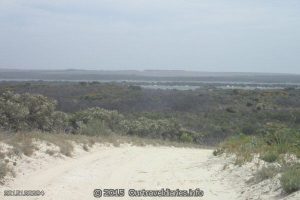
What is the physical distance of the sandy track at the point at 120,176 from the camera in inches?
480

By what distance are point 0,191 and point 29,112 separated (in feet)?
53.8

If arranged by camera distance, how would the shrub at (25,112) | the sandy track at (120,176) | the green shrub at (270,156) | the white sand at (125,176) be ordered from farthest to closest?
the shrub at (25,112), the green shrub at (270,156), the sandy track at (120,176), the white sand at (125,176)

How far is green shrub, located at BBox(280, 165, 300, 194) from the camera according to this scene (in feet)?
33.6

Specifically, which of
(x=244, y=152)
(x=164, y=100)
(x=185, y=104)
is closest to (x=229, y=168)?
(x=244, y=152)

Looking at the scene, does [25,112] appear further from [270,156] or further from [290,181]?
[290,181]

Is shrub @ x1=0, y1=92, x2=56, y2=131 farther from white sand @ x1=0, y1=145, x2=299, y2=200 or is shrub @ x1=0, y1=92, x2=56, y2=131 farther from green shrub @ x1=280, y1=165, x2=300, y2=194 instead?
green shrub @ x1=280, y1=165, x2=300, y2=194

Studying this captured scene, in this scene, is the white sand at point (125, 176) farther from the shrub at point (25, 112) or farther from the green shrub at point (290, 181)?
the shrub at point (25, 112)

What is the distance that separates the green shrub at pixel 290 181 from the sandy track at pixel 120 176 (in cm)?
126

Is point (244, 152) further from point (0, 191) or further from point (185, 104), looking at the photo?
point (185, 104)

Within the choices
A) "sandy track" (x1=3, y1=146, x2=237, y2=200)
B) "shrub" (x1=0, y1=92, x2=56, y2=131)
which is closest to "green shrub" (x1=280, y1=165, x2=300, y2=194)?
Result: "sandy track" (x1=3, y1=146, x2=237, y2=200)

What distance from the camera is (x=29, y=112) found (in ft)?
91.1

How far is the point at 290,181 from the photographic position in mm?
10398

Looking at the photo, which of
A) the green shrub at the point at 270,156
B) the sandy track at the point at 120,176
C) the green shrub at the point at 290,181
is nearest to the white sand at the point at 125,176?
the sandy track at the point at 120,176

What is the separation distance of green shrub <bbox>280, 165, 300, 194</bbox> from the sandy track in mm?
1265
